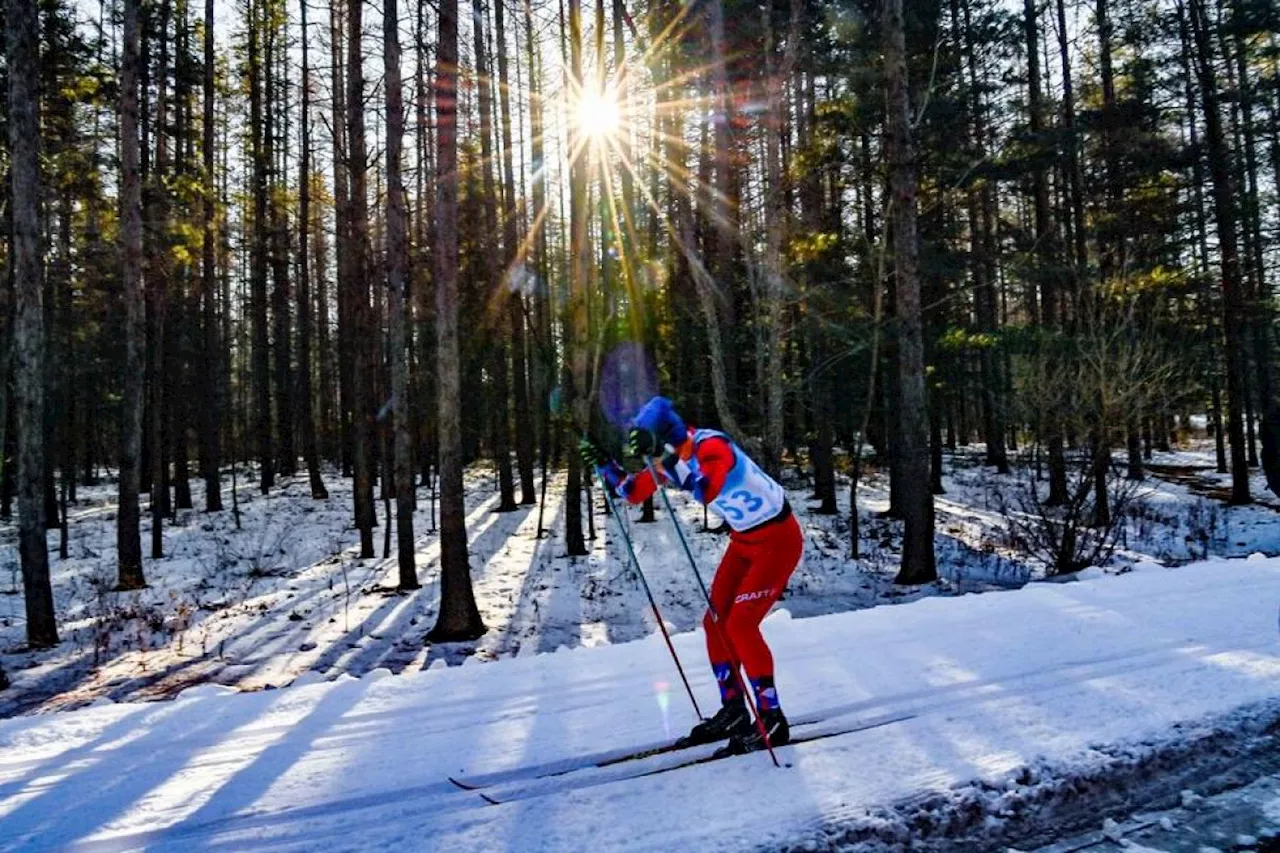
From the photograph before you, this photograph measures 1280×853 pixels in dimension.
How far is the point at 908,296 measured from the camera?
42.1 ft

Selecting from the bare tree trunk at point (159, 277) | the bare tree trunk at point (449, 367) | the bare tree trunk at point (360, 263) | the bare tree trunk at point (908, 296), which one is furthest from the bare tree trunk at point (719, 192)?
the bare tree trunk at point (159, 277)

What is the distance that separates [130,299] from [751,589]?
46.1 feet

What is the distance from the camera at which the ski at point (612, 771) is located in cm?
430

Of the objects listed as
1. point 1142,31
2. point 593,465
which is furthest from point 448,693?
point 1142,31

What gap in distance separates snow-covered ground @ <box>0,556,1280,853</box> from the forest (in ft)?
13.0

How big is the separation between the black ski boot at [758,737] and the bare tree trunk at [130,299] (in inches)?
517

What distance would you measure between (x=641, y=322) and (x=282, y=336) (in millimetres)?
16050

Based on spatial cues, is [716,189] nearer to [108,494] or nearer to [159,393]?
[159,393]

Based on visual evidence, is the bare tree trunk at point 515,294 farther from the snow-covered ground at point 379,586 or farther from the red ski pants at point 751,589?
the red ski pants at point 751,589

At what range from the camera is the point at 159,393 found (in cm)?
2044

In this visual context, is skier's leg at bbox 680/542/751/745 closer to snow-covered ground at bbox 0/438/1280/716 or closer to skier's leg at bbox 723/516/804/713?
skier's leg at bbox 723/516/804/713

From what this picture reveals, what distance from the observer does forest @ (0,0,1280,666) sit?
13.3m

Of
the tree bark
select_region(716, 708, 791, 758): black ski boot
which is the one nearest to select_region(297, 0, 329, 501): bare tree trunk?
select_region(716, 708, 791, 758): black ski boot

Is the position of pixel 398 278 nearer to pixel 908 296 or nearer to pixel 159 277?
pixel 908 296
